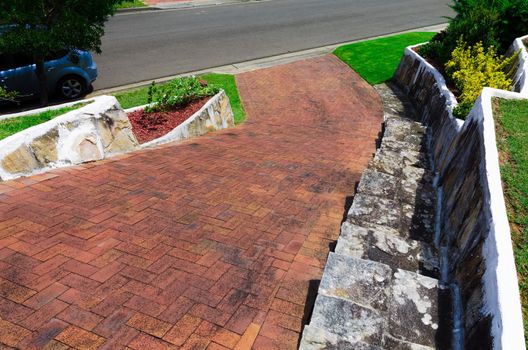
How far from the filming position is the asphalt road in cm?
1494

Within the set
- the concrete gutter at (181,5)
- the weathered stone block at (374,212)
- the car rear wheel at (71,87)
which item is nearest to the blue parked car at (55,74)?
the car rear wheel at (71,87)

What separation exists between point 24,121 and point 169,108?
366 centimetres

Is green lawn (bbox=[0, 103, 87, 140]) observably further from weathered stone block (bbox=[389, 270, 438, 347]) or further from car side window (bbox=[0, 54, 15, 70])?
weathered stone block (bbox=[389, 270, 438, 347])

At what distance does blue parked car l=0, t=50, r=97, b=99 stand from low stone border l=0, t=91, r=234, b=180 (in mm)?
4609

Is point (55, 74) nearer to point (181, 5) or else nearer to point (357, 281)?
point (357, 281)

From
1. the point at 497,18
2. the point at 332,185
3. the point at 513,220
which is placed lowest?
the point at 332,185

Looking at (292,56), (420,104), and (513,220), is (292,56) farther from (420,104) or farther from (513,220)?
(513,220)

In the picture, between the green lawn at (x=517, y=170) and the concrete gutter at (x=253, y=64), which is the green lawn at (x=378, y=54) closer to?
the concrete gutter at (x=253, y=64)

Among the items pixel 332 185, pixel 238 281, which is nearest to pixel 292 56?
pixel 332 185

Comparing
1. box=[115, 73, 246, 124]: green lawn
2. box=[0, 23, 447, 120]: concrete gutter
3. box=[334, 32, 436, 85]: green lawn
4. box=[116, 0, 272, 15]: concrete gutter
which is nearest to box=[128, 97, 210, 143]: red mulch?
box=[115, 73, 246, 124]: green lawn

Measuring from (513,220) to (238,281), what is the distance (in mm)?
2386

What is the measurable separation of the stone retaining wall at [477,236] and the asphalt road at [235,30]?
35.9 ft

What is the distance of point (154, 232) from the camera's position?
4.36 meters

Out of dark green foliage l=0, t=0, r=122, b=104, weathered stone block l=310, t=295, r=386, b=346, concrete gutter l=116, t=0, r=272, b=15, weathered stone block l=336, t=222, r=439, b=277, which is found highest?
concrete gutter l=116, t=0, r=272, b=15
